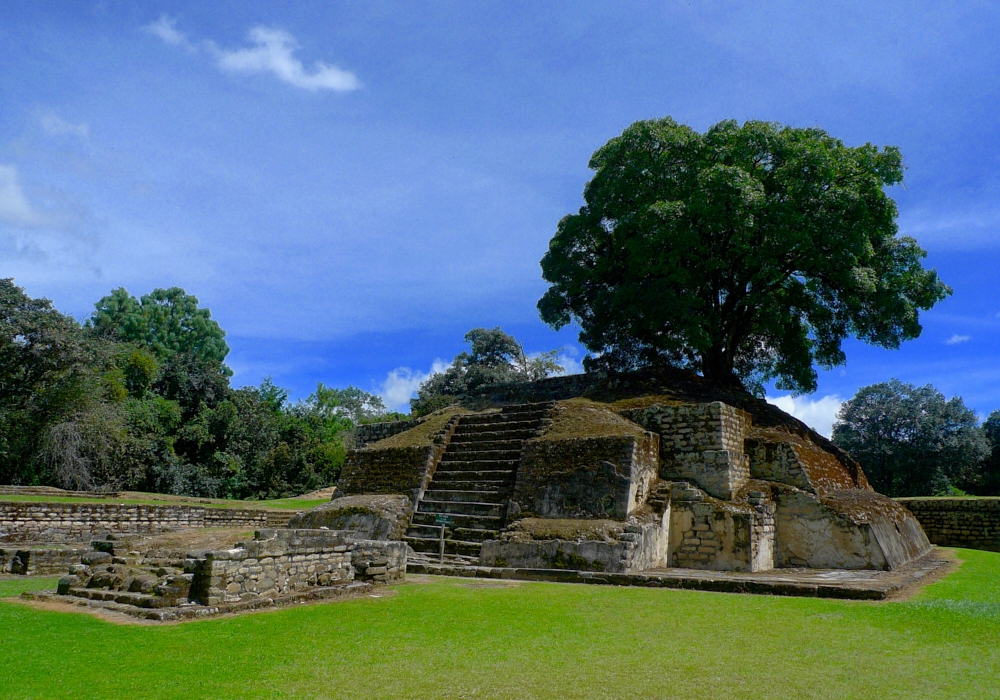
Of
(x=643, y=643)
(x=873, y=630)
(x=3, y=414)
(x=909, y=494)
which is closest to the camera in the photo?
(x=643, y=643)

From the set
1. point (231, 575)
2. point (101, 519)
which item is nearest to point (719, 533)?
point (231, 575)

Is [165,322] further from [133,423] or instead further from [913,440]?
[913,440]

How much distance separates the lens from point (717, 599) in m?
8.09

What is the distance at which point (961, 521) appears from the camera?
62.4ft

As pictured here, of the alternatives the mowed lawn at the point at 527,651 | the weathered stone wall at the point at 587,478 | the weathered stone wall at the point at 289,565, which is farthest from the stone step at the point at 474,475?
the mowed lawn at the point at 527,651

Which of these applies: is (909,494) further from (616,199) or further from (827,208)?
(616,199)

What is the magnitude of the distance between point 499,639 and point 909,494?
3244 centimetres

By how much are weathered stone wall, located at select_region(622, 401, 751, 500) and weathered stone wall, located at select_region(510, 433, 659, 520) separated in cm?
68

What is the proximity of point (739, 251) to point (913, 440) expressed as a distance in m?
21.8

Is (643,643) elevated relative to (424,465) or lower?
lower

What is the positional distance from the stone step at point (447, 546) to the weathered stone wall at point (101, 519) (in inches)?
283

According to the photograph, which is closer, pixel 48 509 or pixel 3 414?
pixel 48 509

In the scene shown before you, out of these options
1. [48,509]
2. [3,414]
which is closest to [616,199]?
[48,509]

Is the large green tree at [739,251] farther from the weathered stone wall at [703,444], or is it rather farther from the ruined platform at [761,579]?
the ruined platform at [761,579]
